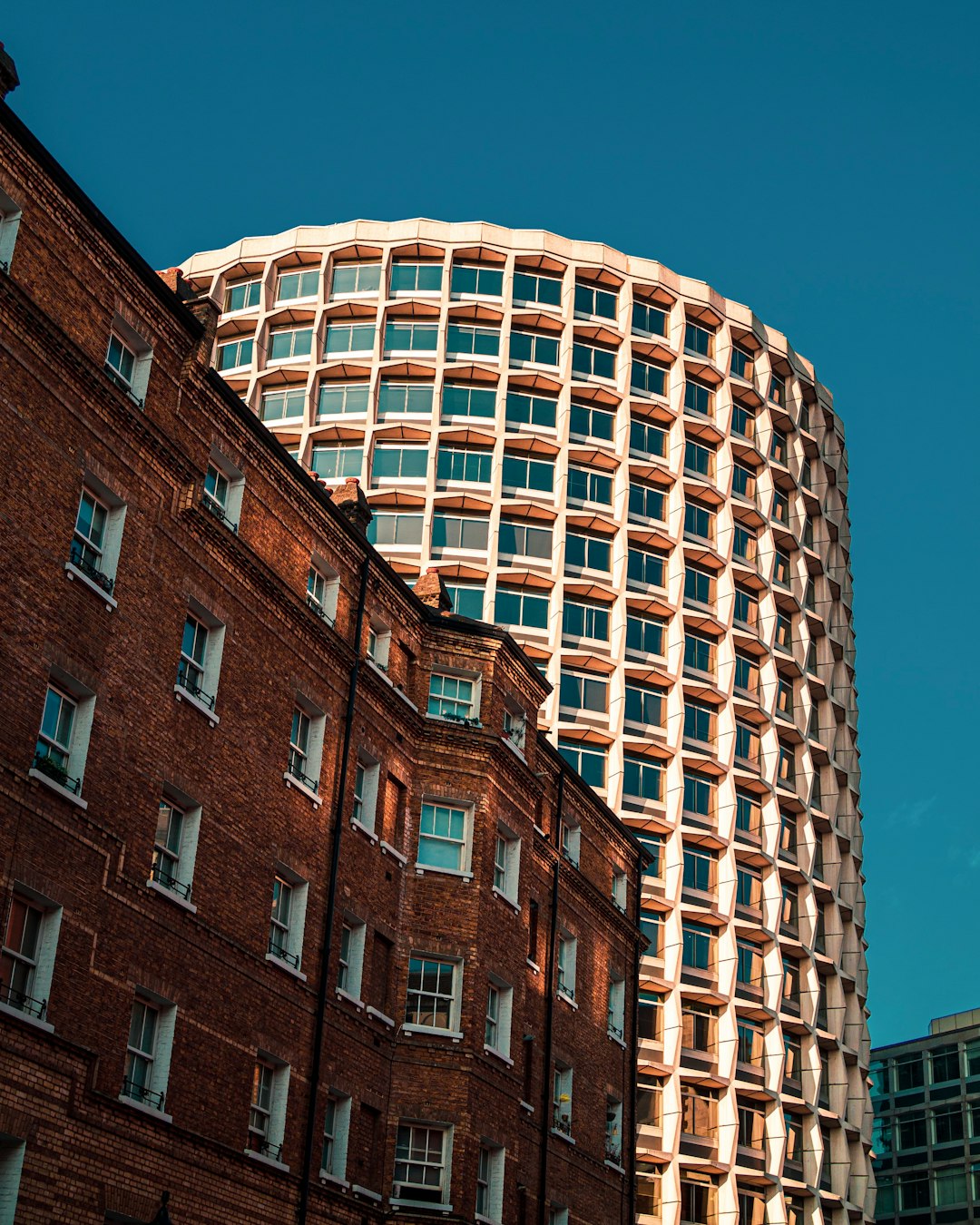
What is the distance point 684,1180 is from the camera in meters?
83.9

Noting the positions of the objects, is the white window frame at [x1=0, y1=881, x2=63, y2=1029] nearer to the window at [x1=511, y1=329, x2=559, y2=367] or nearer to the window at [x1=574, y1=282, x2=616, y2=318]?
the window at [x1=511, y1=329, x2=559, y2=367]

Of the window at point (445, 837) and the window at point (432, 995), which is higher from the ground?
the window at point (445, 837)

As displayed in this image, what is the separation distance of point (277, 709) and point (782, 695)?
226 feet

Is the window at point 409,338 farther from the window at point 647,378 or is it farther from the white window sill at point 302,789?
the white window sill at point 302,789

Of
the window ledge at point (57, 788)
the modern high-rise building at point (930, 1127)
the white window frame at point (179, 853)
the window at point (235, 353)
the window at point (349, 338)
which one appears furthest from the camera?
the modern high-rise building at point (930, 1127)

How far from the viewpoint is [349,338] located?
Result: 3770 inches

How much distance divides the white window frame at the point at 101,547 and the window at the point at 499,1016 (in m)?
16.8

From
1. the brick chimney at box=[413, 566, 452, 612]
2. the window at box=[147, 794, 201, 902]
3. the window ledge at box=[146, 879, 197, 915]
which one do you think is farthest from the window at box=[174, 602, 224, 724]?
the brick chimney at box=[413, 566, 452, 612]

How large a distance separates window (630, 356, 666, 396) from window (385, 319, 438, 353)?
12552 mm

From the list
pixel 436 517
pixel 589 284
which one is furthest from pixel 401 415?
pixel 589 284

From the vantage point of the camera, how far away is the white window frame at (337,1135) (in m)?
36.0

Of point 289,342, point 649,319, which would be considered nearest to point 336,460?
point 289,342

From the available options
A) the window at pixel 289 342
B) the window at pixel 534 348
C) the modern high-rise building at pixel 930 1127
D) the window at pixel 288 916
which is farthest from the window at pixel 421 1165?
the modern high-rise building at pixel 930 1127

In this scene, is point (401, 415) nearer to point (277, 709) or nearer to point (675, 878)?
point (675, 878)
